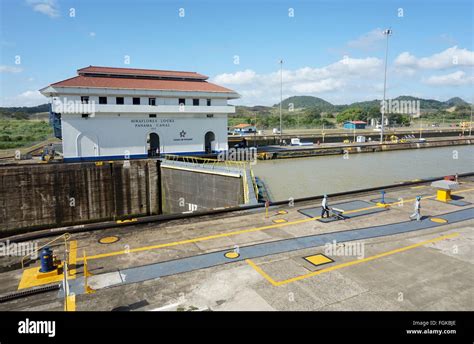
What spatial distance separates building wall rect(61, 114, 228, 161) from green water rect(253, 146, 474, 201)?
305 inches

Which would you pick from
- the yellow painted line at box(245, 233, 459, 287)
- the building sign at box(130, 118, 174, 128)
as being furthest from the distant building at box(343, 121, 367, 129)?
the yellow painted line at box(245, 233, 459, 287)

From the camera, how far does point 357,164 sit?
46688 mm

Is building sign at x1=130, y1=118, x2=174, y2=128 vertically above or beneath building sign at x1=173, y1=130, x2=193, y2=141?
above

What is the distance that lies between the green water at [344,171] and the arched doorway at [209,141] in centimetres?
619

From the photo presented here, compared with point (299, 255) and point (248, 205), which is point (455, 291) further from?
point (248, 205)

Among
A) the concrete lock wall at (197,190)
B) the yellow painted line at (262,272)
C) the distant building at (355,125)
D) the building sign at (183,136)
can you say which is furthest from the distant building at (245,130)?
the yellow painted line at (262,272)

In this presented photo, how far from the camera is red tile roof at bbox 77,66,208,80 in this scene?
1535 inches

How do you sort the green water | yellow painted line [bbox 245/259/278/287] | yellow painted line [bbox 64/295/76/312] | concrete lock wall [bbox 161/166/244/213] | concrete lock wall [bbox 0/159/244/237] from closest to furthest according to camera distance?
yellow painted line [bbox 64/295/76/312] < yellow painted line [bbox 245/259/278/287] < concrete lock wall [bbox 161/166/244/213] < concrete lock wall [bbox 0/159/244/237] < the green water

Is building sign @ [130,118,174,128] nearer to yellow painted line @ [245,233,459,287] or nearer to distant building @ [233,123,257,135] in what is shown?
yellow painted line @ [245,233,459,287]

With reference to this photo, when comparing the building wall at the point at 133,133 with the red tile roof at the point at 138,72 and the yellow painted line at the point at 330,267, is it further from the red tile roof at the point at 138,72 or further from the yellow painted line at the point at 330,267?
the yellow painted line at the point at 330,267

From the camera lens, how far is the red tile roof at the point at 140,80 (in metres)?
36.2

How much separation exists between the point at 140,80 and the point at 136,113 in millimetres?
6081

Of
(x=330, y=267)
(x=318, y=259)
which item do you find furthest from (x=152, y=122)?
(x=330, y=267)

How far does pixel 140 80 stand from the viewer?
40844 millimetres
